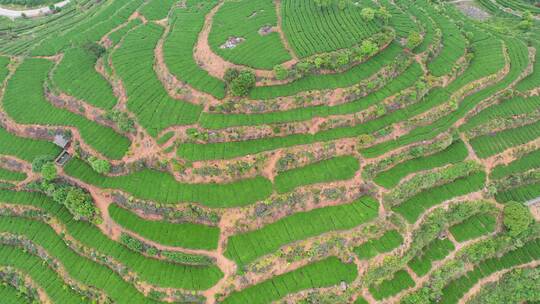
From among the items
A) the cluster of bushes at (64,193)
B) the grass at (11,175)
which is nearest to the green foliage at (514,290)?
the cluster of bushes at (64,193)

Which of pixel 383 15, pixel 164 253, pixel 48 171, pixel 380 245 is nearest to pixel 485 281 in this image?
pixel 380 245

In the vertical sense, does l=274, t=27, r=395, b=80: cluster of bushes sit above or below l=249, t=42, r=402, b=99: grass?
above

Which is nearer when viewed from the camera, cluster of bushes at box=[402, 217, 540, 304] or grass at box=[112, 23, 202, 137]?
cluster of bushes at box=[402, 217, 540, 304]

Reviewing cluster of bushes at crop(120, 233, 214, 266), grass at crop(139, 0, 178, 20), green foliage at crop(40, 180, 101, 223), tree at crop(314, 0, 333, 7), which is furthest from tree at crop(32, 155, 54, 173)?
tree at crop(314, 0, 333, 7)

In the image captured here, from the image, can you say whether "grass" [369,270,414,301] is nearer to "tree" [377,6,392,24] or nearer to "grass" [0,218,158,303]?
"grass" [0,218,158,303]

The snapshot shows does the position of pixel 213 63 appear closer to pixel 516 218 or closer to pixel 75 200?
pixel 75 200

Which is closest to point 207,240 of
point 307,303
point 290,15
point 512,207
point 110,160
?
point 307,303

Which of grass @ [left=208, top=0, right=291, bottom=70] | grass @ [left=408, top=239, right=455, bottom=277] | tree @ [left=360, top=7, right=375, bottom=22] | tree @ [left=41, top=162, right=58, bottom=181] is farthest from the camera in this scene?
tree @ [left=360, top=7, right=375, bottom=22]
